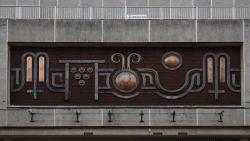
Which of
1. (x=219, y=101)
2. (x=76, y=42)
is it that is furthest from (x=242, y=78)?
(x=76, y=42)

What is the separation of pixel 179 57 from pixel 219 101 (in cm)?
340

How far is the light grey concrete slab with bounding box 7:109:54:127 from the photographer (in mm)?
38500

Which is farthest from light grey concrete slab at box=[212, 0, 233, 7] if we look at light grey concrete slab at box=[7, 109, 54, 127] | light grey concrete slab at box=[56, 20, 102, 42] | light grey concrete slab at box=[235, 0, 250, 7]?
light grey concrete slab at box=[7, 109, 54, 127]

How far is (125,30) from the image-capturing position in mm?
39219

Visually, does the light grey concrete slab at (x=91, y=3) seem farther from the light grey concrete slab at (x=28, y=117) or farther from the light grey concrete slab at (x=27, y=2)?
the light grey concrete slab at (x=28, y=117)

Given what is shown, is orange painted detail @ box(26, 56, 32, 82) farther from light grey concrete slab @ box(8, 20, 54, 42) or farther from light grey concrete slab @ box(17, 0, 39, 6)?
light grey concrete slab @ box(17, 0, 39, 6)

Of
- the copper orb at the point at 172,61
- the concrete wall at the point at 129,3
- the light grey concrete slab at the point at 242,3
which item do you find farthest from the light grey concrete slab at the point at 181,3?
the copper orb at the point at 172,61

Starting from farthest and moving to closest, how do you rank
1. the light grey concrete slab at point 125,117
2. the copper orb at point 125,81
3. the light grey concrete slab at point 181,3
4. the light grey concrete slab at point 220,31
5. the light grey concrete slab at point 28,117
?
the light grey concrete slab at point 181,3, the copper orb at point 125,81, the light grey concrete slab at point 220,31, the light grey concrete slab at point 125,117, the light grey concrete slab at point 28,117

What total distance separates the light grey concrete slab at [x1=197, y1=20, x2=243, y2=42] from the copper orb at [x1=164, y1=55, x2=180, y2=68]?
1.72 m

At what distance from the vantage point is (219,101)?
1548 inches

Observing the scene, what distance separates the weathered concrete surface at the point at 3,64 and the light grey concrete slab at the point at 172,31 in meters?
8.30

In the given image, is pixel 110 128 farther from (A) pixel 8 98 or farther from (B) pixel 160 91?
(A) pixel 8 98

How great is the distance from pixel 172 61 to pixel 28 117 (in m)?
8.78

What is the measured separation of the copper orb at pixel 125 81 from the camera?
39.3 m
